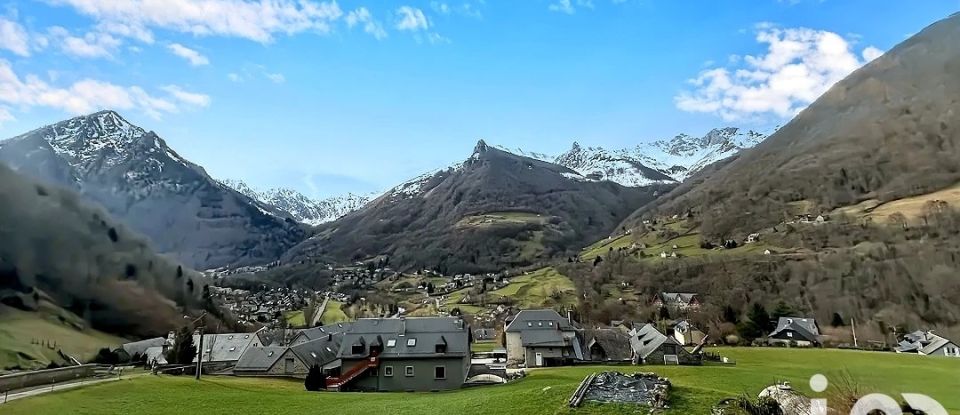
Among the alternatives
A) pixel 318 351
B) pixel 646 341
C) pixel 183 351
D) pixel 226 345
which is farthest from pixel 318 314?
pixel 646 341

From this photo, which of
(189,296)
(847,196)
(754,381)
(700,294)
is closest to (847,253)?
(700,294)

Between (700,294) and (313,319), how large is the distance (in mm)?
98865

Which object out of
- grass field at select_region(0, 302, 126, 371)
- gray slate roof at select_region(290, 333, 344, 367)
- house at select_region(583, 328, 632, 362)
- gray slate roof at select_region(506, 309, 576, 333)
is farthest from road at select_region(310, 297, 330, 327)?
house at select_region(583, 328, 632, 362)

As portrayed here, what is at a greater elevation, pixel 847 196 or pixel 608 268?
pixel 847 196

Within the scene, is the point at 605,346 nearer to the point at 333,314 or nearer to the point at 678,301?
the point at 678,301

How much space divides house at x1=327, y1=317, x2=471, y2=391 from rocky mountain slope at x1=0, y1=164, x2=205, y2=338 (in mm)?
54660

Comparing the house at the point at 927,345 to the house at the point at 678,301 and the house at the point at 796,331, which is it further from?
the house at the point at 678,301

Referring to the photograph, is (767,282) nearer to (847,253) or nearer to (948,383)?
(847,253)

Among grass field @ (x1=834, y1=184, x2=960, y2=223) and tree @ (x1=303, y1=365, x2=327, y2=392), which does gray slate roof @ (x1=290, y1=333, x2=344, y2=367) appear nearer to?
tree @ (x1=303, y1=365, x2=327, y2=392)

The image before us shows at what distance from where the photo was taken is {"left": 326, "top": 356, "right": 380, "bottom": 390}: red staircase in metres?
50.6

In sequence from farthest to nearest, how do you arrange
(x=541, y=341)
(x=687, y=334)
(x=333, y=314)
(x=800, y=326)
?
(x=333, y=314) < (x=800, y=326) < (x=687, y=334) < (x=541, y=341)

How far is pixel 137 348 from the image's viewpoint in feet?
271

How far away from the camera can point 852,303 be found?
11800cm

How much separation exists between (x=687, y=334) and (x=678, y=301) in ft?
123
